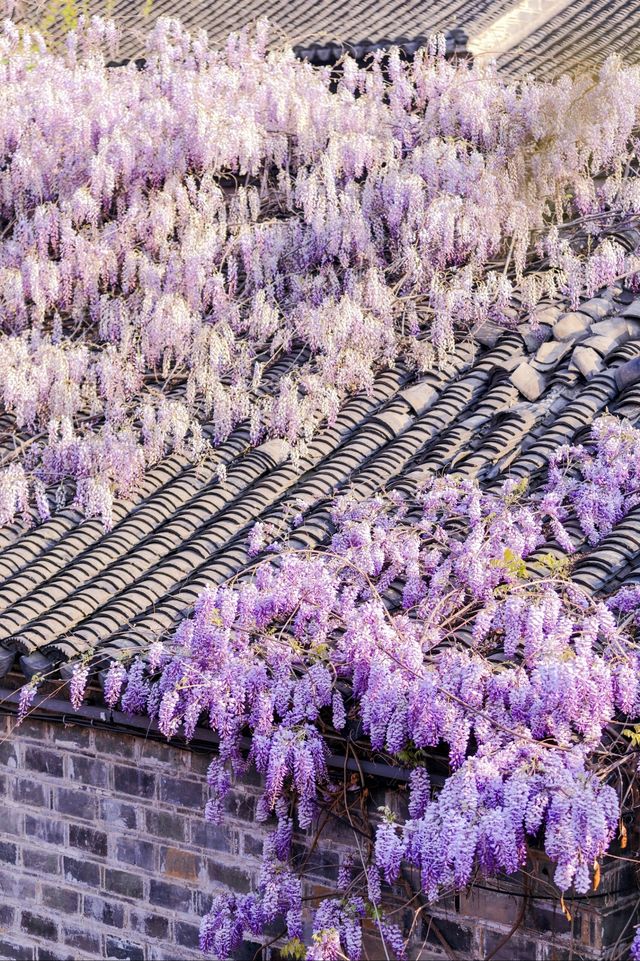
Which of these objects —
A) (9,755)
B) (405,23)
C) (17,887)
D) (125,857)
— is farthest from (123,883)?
(405,23)

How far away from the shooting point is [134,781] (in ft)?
20.2

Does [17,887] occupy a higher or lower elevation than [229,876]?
lower

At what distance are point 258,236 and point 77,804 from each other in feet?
13.1

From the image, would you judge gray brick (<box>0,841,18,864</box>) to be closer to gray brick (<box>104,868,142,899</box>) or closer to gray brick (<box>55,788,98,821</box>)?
gray brick (<box>55,788,98,821</box>)

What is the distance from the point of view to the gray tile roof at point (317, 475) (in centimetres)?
609

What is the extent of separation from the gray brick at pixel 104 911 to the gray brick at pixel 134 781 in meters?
0.57

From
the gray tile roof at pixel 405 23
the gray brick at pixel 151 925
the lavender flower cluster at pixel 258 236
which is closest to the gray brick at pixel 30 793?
the gray brick at pixel 151 925

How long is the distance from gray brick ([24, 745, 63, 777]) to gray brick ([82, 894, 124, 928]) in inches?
23.7

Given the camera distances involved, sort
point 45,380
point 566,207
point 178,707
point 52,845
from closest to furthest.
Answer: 1. point 178,707
2. point 52,845
3. point 45,380
4. point 566,207

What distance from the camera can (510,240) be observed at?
847cm

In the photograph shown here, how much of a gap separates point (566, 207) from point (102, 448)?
3430 millimetres

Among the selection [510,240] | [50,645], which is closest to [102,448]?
[50,645]

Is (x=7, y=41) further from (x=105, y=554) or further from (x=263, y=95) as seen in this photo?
(x=105, y=554)

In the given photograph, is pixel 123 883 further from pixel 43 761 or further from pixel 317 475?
pixel 317 475
